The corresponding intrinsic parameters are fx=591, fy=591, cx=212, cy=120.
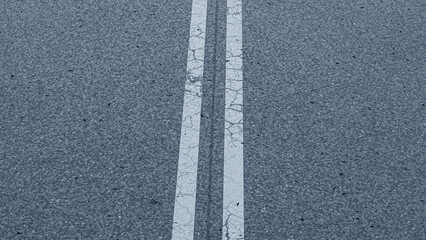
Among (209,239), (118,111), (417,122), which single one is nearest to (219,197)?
(209,239)

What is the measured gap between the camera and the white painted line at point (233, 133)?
340cm

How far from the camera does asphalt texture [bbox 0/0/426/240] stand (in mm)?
3424

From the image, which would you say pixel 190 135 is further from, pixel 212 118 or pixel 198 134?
pixel 212 118

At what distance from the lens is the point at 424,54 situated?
4672mm

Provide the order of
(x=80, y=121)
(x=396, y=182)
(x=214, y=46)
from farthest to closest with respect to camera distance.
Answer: (x=214, y=46)
(x=80, y=121)
(x=396, y=182)

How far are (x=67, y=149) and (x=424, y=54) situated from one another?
2843 millimetres

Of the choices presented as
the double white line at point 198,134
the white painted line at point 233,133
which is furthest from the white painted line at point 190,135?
the white painted line at point 233,133

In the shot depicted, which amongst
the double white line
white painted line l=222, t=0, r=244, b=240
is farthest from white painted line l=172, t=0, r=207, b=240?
white painted line l=222, t=0, r=244, b=240

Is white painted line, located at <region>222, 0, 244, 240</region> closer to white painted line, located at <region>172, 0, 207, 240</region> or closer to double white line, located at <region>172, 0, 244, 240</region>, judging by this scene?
double white line, located at <region>172, 0, 244, 240</region>

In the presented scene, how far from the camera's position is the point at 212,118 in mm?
3982

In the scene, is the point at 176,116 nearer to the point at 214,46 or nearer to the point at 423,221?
the point at 214,46

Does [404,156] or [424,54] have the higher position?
[424,54]

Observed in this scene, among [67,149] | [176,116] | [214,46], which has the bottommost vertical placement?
[67,149]

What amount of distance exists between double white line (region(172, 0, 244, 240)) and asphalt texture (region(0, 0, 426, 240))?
0.14ft
